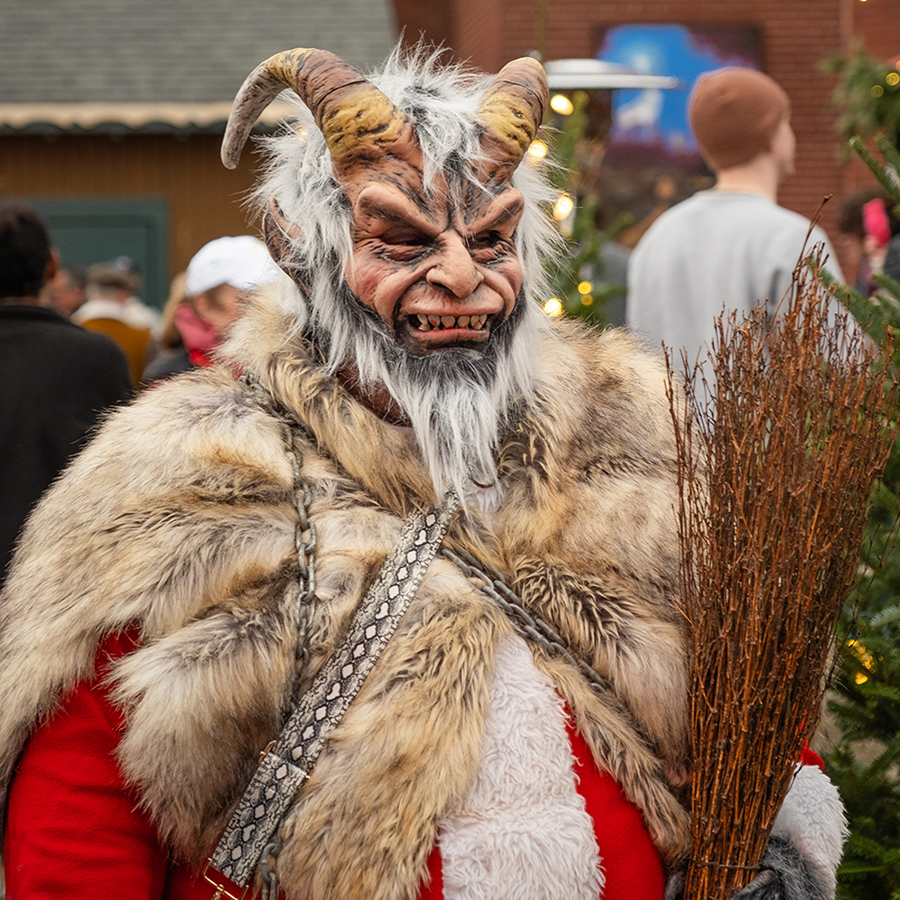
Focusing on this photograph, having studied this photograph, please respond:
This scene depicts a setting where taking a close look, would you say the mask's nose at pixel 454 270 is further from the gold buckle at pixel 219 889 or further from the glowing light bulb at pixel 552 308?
the gold buckle at pixel 219 889

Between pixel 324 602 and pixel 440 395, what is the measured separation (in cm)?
40

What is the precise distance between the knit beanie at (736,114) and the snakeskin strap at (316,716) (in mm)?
2655

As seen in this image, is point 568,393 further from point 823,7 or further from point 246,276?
point 823,7

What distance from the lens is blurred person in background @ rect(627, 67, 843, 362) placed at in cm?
382

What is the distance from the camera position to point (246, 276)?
5012 mm

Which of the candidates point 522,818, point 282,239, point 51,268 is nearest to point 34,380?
point 51,268

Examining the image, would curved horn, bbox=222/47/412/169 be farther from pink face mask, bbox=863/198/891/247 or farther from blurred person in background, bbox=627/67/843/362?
pink face mask, bbox=863/198/891/247

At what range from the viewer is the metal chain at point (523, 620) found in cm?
186

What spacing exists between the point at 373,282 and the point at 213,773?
2.68ft

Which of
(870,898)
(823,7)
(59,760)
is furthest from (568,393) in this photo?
(823,7)

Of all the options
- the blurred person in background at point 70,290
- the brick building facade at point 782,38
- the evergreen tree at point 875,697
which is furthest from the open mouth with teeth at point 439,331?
the brick building facade at point 782,38

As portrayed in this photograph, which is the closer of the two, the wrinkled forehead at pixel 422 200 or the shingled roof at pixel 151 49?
the wrinkled forehead at pixel 422 200

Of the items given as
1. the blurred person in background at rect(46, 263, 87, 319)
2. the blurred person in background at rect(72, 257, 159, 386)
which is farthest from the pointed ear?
the blurred person in background at rect(46, 263, 87, 319)

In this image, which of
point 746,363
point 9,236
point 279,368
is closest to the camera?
point 746,363
